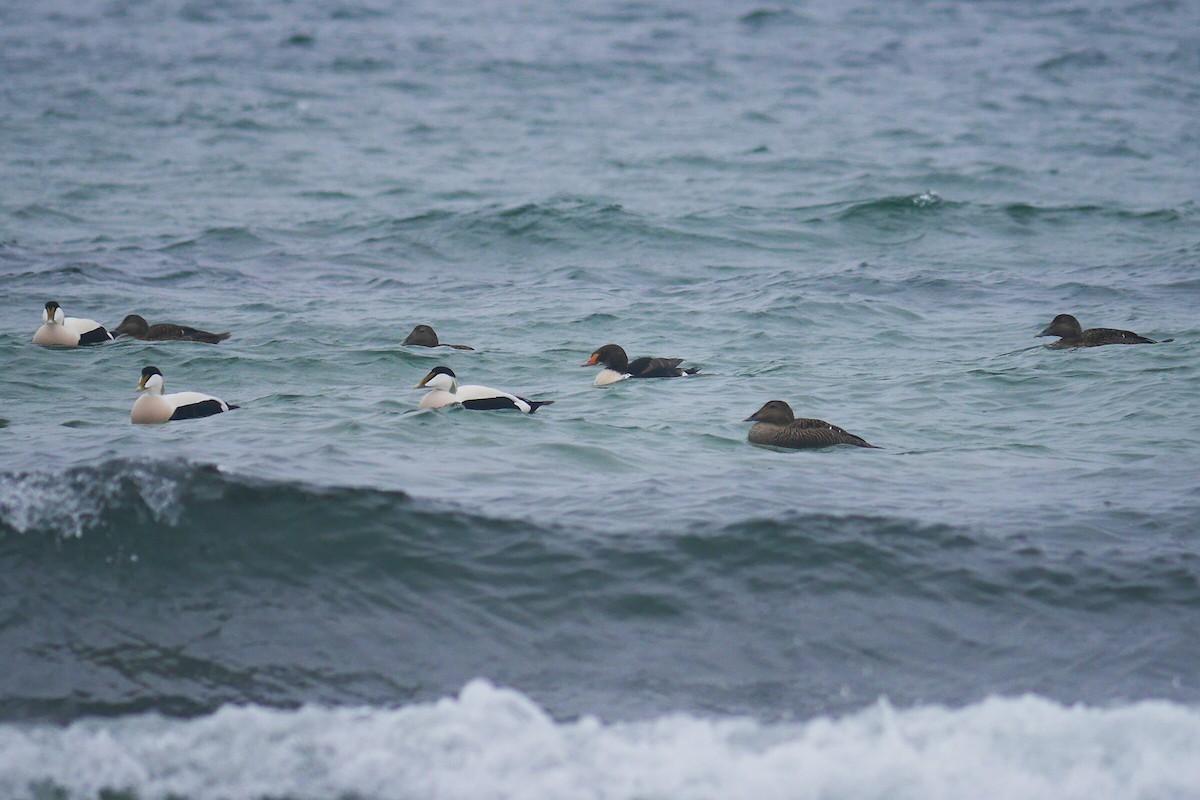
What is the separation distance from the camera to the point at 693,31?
4419cm

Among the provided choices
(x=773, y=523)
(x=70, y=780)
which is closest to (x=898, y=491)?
(x=773, y=523)

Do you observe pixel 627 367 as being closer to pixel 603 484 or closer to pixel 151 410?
pixel 603 484

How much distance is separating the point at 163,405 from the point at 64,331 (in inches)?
136

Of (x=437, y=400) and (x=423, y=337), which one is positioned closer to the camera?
(x=437, y=400)

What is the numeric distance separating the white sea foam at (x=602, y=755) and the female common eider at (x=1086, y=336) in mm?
7909

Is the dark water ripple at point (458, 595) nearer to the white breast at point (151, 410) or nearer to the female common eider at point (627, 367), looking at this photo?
the white breast at point (151, 410)

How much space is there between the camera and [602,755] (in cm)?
587

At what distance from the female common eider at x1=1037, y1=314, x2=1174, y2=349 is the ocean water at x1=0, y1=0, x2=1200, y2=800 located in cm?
49

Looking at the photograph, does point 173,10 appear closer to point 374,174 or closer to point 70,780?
point 374,174

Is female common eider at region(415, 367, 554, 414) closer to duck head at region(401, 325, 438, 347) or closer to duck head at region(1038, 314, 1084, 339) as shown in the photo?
duck head at region(401, 325, 438, 347)

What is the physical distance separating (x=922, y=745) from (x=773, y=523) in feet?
6.83

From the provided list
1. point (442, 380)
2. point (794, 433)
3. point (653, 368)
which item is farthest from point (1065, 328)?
point (442, 380)

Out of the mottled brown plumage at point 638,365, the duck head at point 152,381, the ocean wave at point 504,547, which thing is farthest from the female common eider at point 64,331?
the ocean wave at point 504,547

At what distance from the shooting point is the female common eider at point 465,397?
1120 cm
